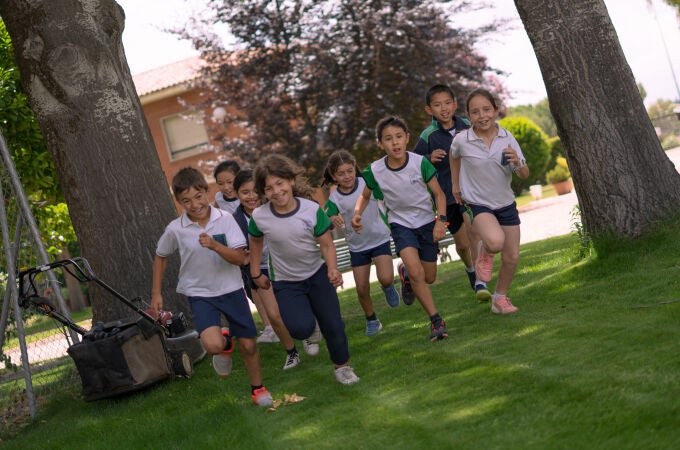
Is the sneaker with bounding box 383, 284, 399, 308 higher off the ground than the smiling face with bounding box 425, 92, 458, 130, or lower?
lower

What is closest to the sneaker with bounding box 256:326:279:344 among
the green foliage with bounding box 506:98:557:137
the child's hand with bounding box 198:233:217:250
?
the child's hand with bounding box 198:233:217:250

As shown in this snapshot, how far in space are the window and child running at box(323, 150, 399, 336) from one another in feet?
98.3

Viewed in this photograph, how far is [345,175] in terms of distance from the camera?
9109 mm

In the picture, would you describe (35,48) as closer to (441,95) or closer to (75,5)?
(75,5)

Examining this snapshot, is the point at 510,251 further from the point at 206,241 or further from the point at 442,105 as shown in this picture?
the point at 206,241

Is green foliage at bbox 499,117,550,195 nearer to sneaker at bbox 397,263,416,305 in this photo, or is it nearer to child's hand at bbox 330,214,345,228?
sneaker at bbox 397,263,416,305

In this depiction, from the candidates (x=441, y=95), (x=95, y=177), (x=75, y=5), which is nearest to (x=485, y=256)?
(x=441, y=95)

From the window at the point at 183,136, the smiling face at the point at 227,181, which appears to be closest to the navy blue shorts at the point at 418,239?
the smiling face at the point at 227,181

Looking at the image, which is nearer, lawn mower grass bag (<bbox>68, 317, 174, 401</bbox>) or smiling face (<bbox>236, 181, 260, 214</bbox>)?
lawn mower grass bag (<bbox>68, 317, 174, 401</bbox>)

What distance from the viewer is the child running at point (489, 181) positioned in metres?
8.23

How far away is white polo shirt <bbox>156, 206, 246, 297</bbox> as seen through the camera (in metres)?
7.27

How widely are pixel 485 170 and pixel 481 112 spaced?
46cm

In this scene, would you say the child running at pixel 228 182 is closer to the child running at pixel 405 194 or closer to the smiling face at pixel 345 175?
the smiling face at pixel 345 175

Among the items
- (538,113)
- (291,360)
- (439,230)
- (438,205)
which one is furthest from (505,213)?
(538,113)
